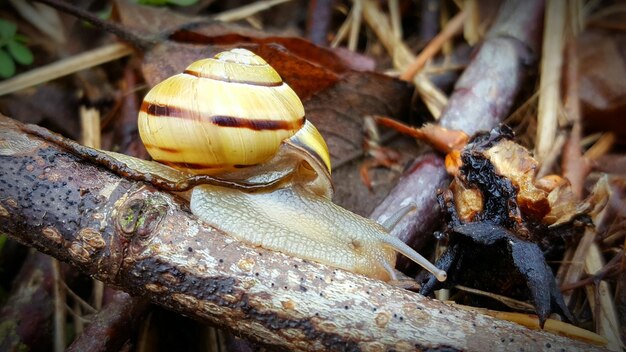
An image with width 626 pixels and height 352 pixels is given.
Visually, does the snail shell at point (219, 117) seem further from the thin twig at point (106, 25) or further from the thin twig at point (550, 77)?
the thin twig at point (550, 77)

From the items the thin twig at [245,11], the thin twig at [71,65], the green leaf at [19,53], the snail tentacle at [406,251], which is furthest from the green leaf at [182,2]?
the snail tentacle at [406,251]

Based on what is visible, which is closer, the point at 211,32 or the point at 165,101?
the point at 165,101

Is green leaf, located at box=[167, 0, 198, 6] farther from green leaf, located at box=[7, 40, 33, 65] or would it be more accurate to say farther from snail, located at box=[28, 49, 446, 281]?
snail, located at box=[28, 49, 446, 281]

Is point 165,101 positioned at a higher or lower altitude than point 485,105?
→ lower

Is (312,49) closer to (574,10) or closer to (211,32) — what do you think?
(211,32)

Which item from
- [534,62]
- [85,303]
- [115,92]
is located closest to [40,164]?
[85,303]

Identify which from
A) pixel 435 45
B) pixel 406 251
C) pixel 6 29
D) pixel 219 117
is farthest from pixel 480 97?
pixel 6 29

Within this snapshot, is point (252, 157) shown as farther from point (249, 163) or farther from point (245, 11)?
point (245, 11)
